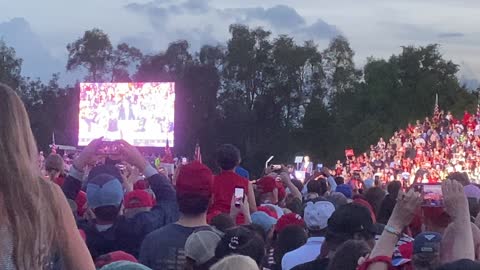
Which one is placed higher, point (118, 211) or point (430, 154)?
point (118, 211)

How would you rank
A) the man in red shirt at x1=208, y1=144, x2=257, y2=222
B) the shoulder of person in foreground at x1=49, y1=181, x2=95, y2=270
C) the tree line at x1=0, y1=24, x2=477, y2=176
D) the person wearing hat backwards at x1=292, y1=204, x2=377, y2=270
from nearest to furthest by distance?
the shoulder of person in foreground at x1=49, y1=181, x2=95, y2=270 < the person wearing hat backwards at x1=292, y1=204, x2=377, y2=270 < the man in red shirt at x1=208, y1=144, x2=257, y2=222 < the tree line at x1=0, y1=24, x2=477, y2=176

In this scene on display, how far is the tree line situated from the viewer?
52000 mm

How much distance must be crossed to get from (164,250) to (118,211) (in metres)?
0.48

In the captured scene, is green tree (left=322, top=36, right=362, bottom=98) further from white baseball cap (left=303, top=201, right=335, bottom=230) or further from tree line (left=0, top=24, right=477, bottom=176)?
white baseball cap (left=303, top=201, right=335, bottom=230)

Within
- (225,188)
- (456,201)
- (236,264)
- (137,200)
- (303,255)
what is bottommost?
(303,255)

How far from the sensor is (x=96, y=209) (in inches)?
217

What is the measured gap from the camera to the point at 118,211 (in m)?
5.56

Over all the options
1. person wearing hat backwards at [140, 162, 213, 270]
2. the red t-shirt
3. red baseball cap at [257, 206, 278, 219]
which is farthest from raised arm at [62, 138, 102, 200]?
the red t-shirt

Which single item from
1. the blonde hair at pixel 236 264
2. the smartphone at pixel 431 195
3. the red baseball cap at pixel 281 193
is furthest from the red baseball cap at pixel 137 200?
the red baseball cap at pixel 281 193

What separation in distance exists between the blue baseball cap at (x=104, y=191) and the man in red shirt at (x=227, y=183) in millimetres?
2832

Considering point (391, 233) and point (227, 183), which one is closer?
point (391, 233)

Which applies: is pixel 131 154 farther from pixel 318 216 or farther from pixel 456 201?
pixel 456 201

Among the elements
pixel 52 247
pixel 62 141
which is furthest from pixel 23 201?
pixel 62 141

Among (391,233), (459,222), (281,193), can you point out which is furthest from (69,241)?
(281,193)
